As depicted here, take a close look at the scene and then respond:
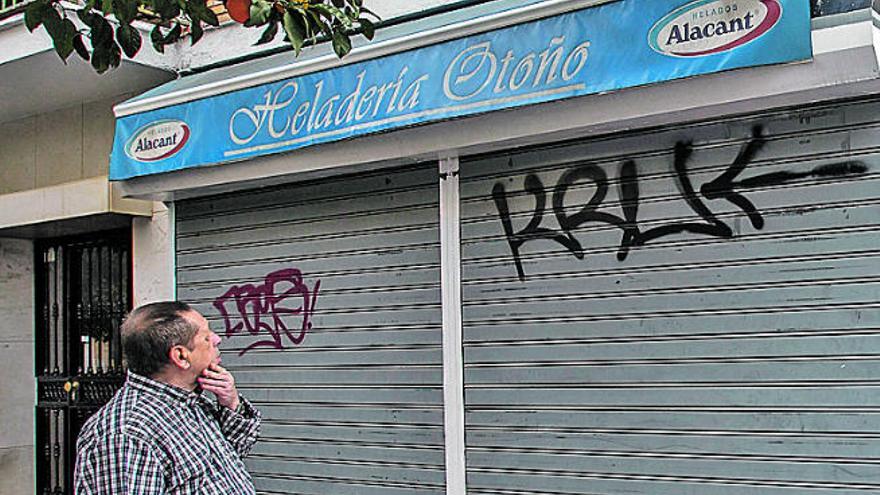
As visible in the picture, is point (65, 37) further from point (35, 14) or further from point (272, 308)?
point (272, 308)

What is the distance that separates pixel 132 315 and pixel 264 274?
3658 mm

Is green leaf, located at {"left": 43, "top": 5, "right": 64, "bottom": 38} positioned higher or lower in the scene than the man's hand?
higher

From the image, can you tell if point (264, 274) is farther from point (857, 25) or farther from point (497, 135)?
point (857, 25)

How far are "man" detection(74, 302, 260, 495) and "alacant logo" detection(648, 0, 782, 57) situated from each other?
8.34 ft

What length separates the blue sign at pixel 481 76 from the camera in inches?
200

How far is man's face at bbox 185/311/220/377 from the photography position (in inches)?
159

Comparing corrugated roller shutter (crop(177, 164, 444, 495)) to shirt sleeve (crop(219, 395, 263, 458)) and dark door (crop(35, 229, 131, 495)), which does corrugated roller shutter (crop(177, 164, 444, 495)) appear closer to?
dark door (crop(35, 229, 131, 495))

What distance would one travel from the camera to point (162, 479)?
371 cm

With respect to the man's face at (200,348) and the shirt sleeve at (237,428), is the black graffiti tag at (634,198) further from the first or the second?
the man's face at (200,348)

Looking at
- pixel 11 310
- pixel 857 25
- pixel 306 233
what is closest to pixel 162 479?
pixel 857 25

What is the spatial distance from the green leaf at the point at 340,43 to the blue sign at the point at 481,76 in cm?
119

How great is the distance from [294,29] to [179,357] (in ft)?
4.42

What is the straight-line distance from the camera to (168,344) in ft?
13.1

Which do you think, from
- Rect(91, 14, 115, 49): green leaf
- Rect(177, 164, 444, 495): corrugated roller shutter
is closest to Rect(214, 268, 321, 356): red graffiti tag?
Rect(177, 164, 444, 495): corrugated roller shutter
